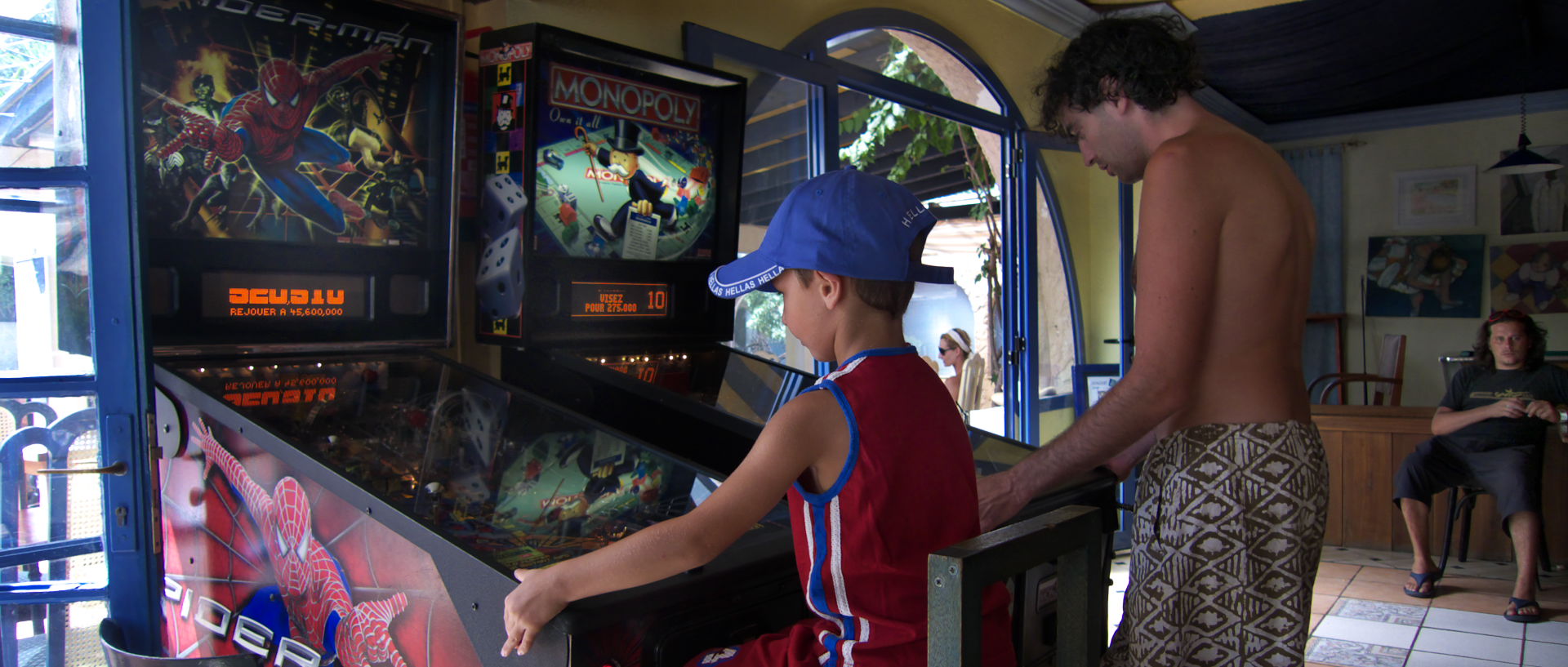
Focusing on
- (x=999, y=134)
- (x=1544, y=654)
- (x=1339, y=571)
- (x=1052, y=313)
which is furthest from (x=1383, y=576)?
(x=999, y=134)

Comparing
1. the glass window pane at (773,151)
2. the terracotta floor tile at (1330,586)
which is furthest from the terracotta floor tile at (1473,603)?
the glass window pane at (773,151)

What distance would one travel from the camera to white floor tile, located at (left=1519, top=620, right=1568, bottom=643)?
3.62 m

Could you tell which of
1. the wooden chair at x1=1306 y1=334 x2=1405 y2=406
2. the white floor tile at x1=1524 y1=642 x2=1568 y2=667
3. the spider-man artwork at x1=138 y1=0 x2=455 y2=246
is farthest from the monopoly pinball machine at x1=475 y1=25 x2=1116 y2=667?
the wooden chair at x1=1306 y1=334 x2=1405 y2=406

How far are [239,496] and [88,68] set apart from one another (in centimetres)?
74

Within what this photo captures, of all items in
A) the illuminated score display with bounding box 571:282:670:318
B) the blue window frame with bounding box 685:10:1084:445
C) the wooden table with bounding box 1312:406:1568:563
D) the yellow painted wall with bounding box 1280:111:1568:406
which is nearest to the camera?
the illuminated score display with bounding box 571:282:670:318

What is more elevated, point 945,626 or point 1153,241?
point 1153,241

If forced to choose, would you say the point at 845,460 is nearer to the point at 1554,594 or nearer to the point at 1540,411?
the point at 1540,411

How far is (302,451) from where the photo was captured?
139cm

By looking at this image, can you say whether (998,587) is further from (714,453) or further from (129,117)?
(129,117)

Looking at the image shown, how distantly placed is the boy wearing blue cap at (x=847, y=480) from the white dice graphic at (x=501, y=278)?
4.00ft

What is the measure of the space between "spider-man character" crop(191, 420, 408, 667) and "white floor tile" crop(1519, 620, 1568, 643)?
3.92 m

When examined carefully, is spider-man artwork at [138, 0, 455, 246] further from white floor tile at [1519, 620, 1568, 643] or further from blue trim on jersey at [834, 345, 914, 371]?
white floor tile at [1519, 620, 1568, 643]

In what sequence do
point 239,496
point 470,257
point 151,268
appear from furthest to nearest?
point 470,257, point 151,268, point 239,496

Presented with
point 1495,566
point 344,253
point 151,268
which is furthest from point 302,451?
point 1495,566
